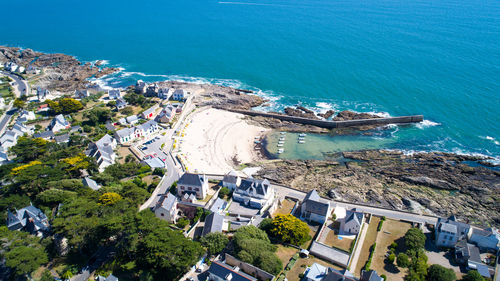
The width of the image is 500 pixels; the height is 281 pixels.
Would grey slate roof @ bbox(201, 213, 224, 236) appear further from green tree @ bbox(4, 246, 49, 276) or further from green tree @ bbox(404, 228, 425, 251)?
green tree @ bbox(404, 228, 425, 251)

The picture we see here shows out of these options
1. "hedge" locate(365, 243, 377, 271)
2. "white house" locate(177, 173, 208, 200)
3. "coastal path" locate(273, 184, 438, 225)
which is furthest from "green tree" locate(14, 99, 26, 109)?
"hedge" locate(365, 243, 377, 271)

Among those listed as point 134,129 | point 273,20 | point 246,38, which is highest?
point 273,20

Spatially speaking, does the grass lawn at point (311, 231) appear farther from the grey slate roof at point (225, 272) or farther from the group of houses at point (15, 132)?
the group of houses at point (15, 132)

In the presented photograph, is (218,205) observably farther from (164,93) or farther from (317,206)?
(164,93)

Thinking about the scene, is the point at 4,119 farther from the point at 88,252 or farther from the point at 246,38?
the point at 246,38

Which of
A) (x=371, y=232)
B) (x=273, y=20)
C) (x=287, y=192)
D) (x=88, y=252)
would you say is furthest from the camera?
(x=273, y=20)

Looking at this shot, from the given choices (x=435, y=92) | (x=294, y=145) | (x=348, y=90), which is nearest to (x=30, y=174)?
(x=294, y=145)

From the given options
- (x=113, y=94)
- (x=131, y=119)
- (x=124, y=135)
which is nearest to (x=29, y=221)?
(x=124, y=135)
